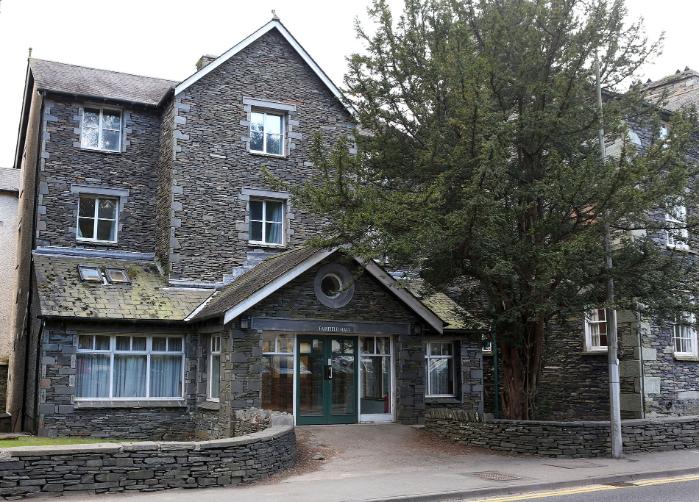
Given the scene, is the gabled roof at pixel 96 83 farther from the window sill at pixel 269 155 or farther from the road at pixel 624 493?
the road at pixel 624 493

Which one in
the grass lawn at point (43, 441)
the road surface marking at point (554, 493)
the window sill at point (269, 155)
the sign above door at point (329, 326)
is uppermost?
the window sill at point (269, 155)

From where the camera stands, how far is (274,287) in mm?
18062

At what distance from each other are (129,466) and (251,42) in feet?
51.7

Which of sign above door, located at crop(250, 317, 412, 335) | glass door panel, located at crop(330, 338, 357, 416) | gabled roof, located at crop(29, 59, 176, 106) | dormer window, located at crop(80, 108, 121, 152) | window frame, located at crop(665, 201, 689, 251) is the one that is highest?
gabled roof, located at crop(29, 59, 176, 106)

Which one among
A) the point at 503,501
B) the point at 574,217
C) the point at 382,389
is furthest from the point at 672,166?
the point at 382,389


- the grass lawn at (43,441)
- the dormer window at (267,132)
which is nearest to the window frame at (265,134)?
the dormer window at (267,132)

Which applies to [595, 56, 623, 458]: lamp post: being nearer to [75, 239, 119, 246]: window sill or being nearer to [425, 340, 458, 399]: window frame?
[425, 340, 458, 399]: window frame

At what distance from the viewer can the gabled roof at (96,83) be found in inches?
874

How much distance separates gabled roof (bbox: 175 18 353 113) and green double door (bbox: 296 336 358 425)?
740cm

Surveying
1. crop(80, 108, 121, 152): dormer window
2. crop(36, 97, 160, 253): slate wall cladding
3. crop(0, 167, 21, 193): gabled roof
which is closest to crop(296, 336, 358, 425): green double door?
crop(36, 97, 160, 253): slate wall cladding

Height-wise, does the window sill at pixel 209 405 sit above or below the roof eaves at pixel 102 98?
below

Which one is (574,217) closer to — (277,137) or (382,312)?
(382,312)

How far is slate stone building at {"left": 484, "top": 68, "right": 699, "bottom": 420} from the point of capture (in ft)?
67.8

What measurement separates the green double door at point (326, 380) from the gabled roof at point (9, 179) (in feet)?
65.1
